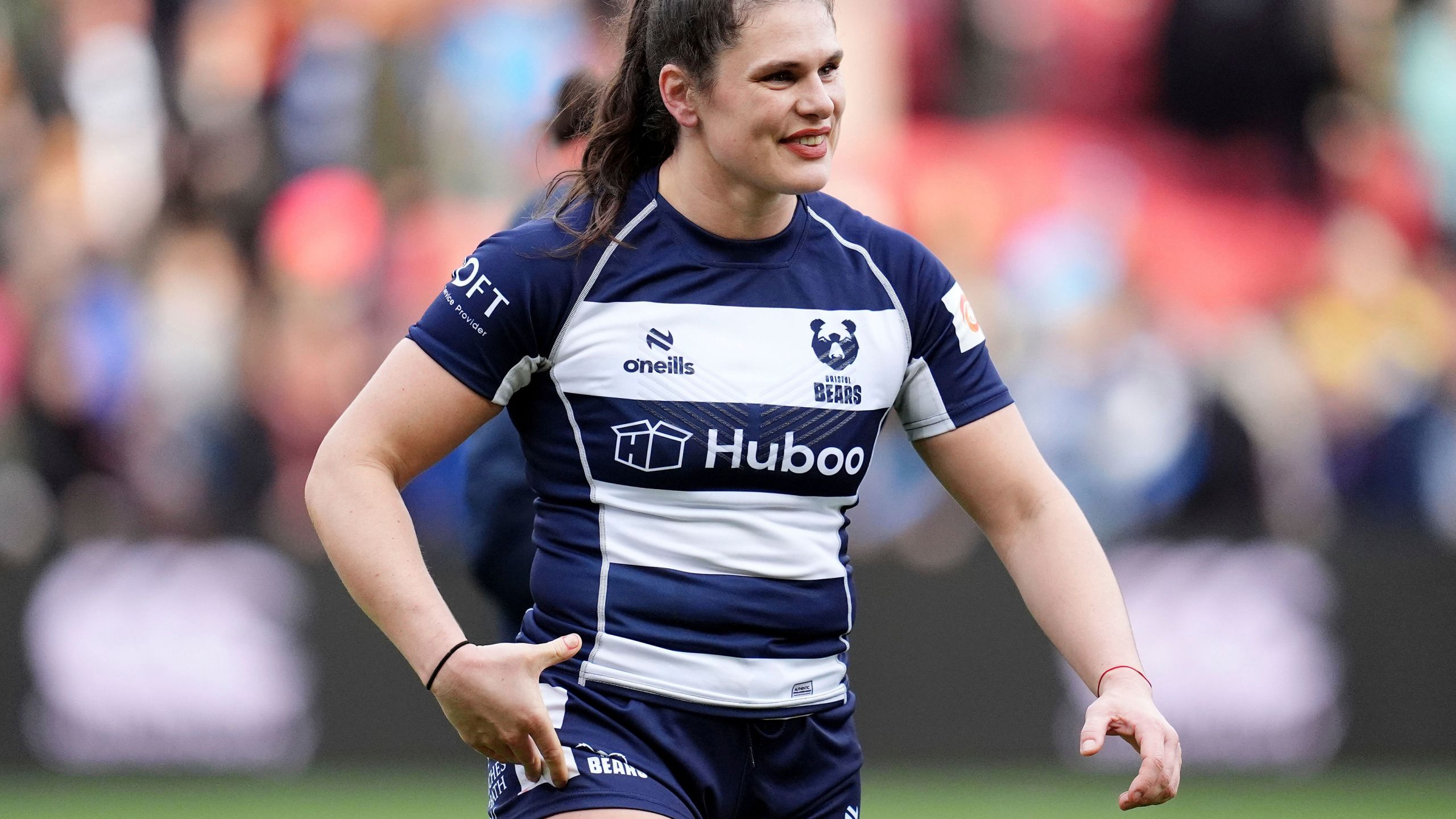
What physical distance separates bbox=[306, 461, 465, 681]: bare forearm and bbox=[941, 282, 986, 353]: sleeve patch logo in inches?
39.7

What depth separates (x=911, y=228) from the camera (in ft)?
31.8

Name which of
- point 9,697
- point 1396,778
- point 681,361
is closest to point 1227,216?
point 1396,778

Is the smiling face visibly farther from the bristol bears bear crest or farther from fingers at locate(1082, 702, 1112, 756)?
fingers at locate(1082, 702, 1112, 756)

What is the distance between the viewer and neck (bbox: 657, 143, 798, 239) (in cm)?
301

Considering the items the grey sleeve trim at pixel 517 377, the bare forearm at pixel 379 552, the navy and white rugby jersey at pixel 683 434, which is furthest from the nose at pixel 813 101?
the bare forearm at pixel 379 552

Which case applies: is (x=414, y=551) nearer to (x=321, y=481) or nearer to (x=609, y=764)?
(x=321, y=481)

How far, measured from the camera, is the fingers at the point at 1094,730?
2742 millimetres

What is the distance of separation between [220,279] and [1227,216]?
A: 5.45 meters

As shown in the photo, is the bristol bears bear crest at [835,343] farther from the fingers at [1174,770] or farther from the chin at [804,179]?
the fingers at [1174,770]

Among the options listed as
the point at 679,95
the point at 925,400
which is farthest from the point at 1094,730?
the point at 679,95

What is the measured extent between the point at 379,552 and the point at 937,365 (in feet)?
3.33

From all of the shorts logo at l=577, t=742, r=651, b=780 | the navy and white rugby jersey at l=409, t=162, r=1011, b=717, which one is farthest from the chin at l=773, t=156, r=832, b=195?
the shorts logo at l=577, t=742, r=651, b=780

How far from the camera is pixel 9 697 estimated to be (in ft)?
26.4

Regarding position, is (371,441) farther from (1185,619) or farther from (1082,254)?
(1082,254)
